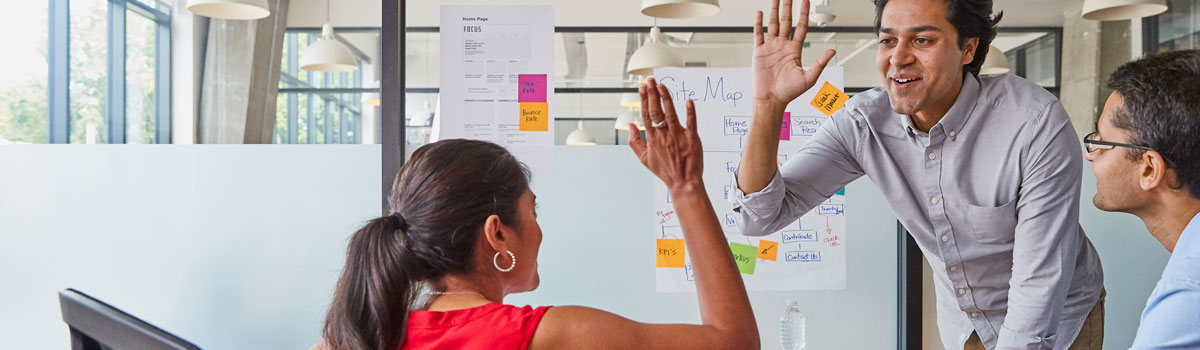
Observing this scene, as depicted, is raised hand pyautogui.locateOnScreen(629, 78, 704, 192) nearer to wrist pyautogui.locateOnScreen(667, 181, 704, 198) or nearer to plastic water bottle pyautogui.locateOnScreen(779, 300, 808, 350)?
wrist pyautogui.locateOnScreen(667, 181, 704, 198)

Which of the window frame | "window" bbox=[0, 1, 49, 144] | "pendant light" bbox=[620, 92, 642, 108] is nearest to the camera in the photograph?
"pendant light" bbox=[620, 92, 642, 108]

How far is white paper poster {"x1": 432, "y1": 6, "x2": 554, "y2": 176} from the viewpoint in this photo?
103 inches

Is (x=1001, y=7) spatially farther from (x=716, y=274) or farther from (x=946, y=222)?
(x=716, y=274)

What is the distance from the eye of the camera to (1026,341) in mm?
1387

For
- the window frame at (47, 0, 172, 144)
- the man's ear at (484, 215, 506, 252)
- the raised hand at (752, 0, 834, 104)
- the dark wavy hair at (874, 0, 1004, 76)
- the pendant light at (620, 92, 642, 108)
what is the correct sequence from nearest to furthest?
1. the man's ear at (484, 215, 506, 252)
2. the raised hand at (752, 0, 834, 104)
3. the dark wavy hair at (874, 0, 1004, 76)
4. the pendant light at (620, 92, 642, 108)
5. the window frame at (47, 0, 172, 144)

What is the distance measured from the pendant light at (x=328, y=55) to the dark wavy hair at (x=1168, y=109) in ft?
7.52

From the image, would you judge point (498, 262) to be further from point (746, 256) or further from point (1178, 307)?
point (746, 256)

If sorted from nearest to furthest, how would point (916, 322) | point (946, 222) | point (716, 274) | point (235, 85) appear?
point (716, 274), point (946, 222), point (916, 322), point (235, 85)

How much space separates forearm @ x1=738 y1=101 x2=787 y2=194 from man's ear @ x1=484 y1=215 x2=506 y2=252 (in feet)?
1.75

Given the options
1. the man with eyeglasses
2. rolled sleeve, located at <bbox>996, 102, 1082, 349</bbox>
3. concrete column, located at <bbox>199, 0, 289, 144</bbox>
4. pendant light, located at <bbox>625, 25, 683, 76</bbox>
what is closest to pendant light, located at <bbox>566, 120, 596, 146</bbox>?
pendant light, located at <bbox>625, 25, 683, 76</bbox>

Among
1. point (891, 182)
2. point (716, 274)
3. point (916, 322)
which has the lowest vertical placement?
point (916, 322)

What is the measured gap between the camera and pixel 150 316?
272 cm

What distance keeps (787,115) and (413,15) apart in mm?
1269

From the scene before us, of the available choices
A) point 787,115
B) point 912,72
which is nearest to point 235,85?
point 787,115
